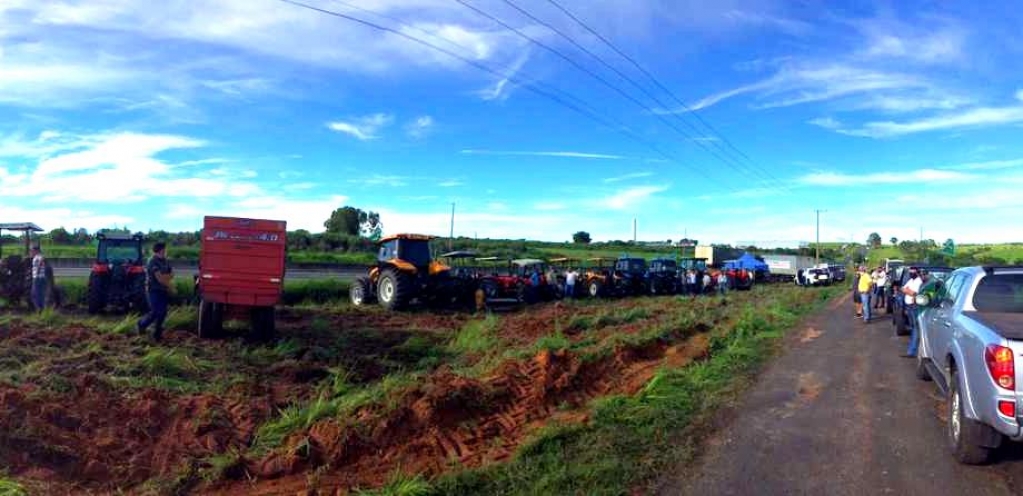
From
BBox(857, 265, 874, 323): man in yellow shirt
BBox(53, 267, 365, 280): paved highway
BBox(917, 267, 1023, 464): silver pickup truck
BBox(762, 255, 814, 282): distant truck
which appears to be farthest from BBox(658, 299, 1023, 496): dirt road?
BBox(762, 255, 814, 282): distant truck

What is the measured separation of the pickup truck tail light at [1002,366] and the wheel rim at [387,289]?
53.3 feet

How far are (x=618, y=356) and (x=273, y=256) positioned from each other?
708 centimetres

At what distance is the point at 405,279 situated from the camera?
19.6 m

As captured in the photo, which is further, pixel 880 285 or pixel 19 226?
pixel 880 285

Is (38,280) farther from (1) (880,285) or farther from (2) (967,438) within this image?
(1) (880,285)

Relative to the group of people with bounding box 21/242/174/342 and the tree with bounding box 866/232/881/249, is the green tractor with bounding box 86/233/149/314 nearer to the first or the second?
the group of people with bounding box 21/242/174/342

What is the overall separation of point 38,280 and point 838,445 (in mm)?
15882

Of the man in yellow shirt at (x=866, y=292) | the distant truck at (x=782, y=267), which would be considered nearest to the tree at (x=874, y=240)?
the distant truck at (x=782, y=267)

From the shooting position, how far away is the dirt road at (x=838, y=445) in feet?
16.5

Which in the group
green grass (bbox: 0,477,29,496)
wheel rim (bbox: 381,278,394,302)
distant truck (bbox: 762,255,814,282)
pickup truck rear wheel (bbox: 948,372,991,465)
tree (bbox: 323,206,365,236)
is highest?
tree (bbox: 323,206,365,236)

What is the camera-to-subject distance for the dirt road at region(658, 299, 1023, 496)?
5.04 m

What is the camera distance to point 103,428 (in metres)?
6.85

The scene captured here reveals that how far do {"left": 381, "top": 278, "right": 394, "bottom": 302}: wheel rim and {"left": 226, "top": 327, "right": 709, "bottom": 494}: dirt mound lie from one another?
36.7 ft

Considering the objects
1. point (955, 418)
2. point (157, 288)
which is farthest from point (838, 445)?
point (157, 288)
